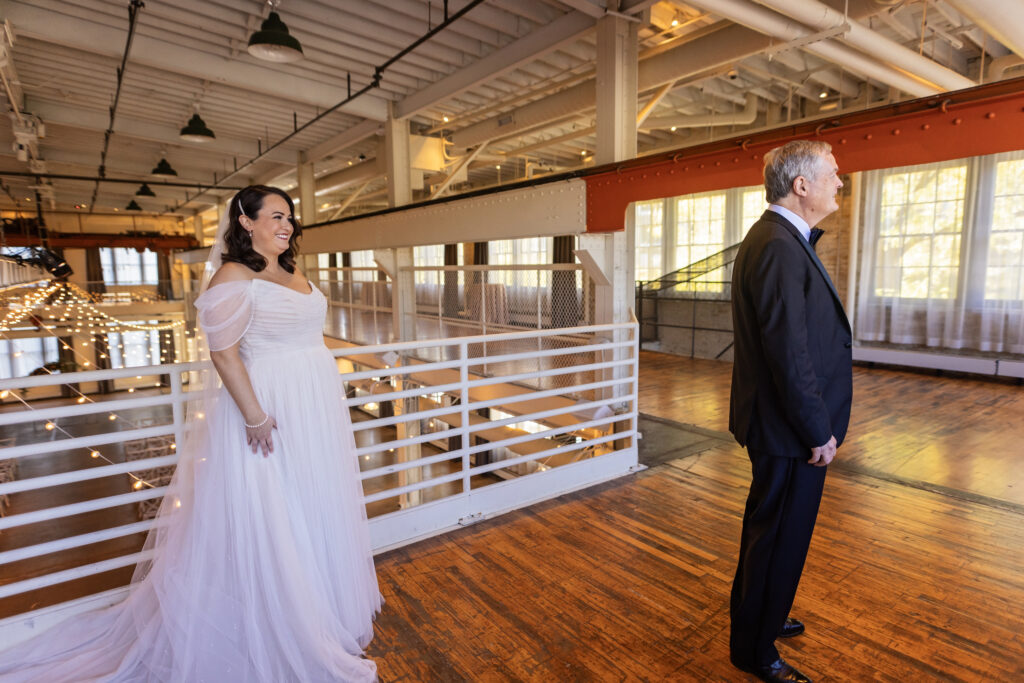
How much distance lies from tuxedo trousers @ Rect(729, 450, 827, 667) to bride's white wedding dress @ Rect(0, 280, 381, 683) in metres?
1.36

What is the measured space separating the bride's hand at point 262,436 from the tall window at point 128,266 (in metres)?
29.4

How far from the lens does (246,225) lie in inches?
72.1

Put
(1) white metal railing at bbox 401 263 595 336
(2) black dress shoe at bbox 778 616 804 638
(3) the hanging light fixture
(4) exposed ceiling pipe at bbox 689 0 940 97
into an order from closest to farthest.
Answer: (2) black dress shoe at bbox 778 616 804 638 → (4) exposed ceiling pipe at bbox 689 0 940 97 → (3) the hanging light fixture → (1) white metal railing at bbox 401 263 595 336

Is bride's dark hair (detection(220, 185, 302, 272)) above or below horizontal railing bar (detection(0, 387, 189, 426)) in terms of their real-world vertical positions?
above

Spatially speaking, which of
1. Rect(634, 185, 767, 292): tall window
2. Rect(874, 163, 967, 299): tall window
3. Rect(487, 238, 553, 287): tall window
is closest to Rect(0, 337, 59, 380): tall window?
Rect(487, 238, 553, 287): tall window

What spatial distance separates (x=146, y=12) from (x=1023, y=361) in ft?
36.9

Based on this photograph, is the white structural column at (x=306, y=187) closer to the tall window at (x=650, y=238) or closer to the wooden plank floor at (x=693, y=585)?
the tall window at (x=650, y=238)

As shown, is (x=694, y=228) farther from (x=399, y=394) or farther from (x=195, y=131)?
(x=399, y=394)

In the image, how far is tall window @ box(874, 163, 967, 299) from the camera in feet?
25.7

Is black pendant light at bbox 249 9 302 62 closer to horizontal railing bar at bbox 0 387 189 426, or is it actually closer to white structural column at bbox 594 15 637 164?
white structural column at bbox 594 15 637 164

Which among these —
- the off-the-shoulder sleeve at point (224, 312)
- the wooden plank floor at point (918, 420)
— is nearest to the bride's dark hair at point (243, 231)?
the off-the-shoulder sleeve at point (224, 312)

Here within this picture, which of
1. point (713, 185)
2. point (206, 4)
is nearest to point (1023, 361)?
point (713, 185)

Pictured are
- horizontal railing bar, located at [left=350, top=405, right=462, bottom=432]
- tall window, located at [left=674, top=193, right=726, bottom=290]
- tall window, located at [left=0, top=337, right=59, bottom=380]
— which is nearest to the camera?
horizontal railing bar, located at [left=350, top=405, right=462, bottom=432]

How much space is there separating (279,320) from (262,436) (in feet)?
1.29
